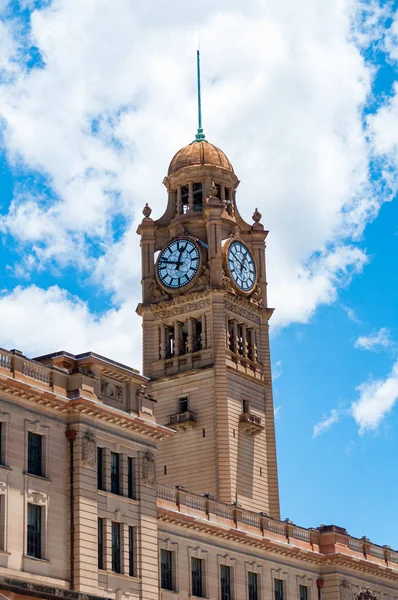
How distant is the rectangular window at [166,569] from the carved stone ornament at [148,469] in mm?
5510

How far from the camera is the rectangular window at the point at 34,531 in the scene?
2429 inches

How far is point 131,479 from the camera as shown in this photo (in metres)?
69.1

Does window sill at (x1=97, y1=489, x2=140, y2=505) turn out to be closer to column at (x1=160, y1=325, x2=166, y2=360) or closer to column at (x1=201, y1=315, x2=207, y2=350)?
column at (x1=201, y1=315, x2=207, y2=350)

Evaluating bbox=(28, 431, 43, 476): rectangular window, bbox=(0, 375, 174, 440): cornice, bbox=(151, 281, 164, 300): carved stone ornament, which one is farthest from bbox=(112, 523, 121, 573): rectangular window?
bbox=(151, 281, 164, 300): carved stone ornament

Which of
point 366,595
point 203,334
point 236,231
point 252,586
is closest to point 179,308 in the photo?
point 203,334

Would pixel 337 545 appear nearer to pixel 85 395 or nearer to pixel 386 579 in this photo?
pixel 386 579

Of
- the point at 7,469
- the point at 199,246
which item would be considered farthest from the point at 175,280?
the point at 7,469

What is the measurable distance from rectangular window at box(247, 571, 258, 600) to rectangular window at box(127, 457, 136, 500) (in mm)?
14649

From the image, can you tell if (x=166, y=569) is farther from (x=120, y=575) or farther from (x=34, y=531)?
(x=34, y=531)

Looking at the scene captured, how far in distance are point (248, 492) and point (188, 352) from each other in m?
12.0

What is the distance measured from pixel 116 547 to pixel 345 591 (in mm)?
26128

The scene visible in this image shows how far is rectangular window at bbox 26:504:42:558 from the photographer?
202 feet

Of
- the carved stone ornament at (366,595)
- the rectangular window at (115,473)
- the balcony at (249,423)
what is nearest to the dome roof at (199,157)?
the balcony at (249,423)

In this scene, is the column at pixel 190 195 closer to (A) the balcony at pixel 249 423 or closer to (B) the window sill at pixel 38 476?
(A) the balcony at pixel 249 423
